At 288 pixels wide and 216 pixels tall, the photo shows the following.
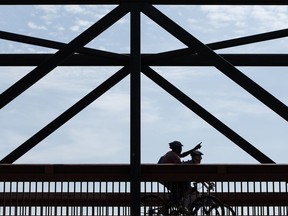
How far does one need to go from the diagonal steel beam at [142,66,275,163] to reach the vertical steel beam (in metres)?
2.84

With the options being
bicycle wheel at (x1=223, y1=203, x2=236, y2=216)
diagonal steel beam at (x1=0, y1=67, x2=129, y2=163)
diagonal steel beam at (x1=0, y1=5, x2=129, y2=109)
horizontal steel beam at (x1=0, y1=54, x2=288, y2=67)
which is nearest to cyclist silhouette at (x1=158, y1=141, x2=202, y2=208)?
bicycle wheel at (x1=223, y1=203, x2=236, y2=216)

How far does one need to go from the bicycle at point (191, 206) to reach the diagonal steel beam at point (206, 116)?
2082 mm

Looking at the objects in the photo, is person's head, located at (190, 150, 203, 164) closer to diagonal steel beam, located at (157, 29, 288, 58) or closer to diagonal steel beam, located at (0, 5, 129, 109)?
diagonal steel beam, located at (157, 29, 288, 58)

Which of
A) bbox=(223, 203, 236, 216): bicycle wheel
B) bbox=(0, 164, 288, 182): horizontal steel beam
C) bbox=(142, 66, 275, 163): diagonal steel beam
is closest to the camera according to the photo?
bbox=(0, 164, 288, 182): horizontal steel beam

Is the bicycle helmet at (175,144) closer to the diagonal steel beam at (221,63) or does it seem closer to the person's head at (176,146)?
the person's head at (176,146)

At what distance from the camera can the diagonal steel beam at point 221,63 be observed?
64.5 ft

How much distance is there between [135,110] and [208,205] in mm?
2326

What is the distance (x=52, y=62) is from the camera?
19.8m

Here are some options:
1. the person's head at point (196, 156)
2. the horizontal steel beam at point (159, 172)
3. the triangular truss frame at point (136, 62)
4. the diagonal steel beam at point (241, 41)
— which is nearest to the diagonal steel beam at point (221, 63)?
the triangular truss frame at point (136, 62)

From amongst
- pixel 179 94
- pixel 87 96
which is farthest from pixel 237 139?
pixel 87 96

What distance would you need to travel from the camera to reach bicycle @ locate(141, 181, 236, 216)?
17.6m
